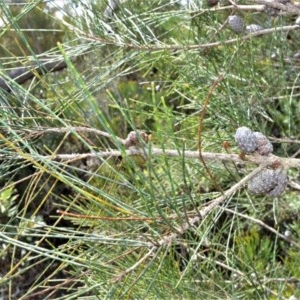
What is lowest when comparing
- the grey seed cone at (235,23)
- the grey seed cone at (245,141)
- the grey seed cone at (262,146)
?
the grey seed cone at (235,23)

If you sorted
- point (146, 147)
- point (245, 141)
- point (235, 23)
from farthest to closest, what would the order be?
point (235, 23)
point (245, 141)
point (146, 147)

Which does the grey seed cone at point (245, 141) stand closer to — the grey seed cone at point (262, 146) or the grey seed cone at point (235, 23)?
the grey seed cone at point (262, 146)

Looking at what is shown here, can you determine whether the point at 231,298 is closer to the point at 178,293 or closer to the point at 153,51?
the point at 178,293

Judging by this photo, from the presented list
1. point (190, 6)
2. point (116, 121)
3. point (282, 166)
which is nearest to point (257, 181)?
point (282, 166)

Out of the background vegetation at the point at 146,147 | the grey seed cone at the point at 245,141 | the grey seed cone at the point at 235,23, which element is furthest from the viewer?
the grey seed cone at the point at 235,23

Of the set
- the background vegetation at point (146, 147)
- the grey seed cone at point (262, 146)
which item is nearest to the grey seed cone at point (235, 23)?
the background vegetation at point (146, 147)

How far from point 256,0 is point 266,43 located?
22.4 inches

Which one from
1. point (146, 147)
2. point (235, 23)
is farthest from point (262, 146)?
point (235, 23)

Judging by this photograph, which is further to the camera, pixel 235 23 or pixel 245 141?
pixel 235 23

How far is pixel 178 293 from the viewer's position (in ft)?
2.39

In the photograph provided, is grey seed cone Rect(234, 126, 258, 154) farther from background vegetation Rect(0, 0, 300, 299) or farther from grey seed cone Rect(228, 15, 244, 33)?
grey seed cone Rect(228, 15, 244, 33)

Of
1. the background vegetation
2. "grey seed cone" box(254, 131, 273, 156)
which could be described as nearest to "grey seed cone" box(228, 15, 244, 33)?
the background vegetation

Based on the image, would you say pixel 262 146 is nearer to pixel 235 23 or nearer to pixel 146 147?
pixel 146 147

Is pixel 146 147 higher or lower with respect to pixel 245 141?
higher
